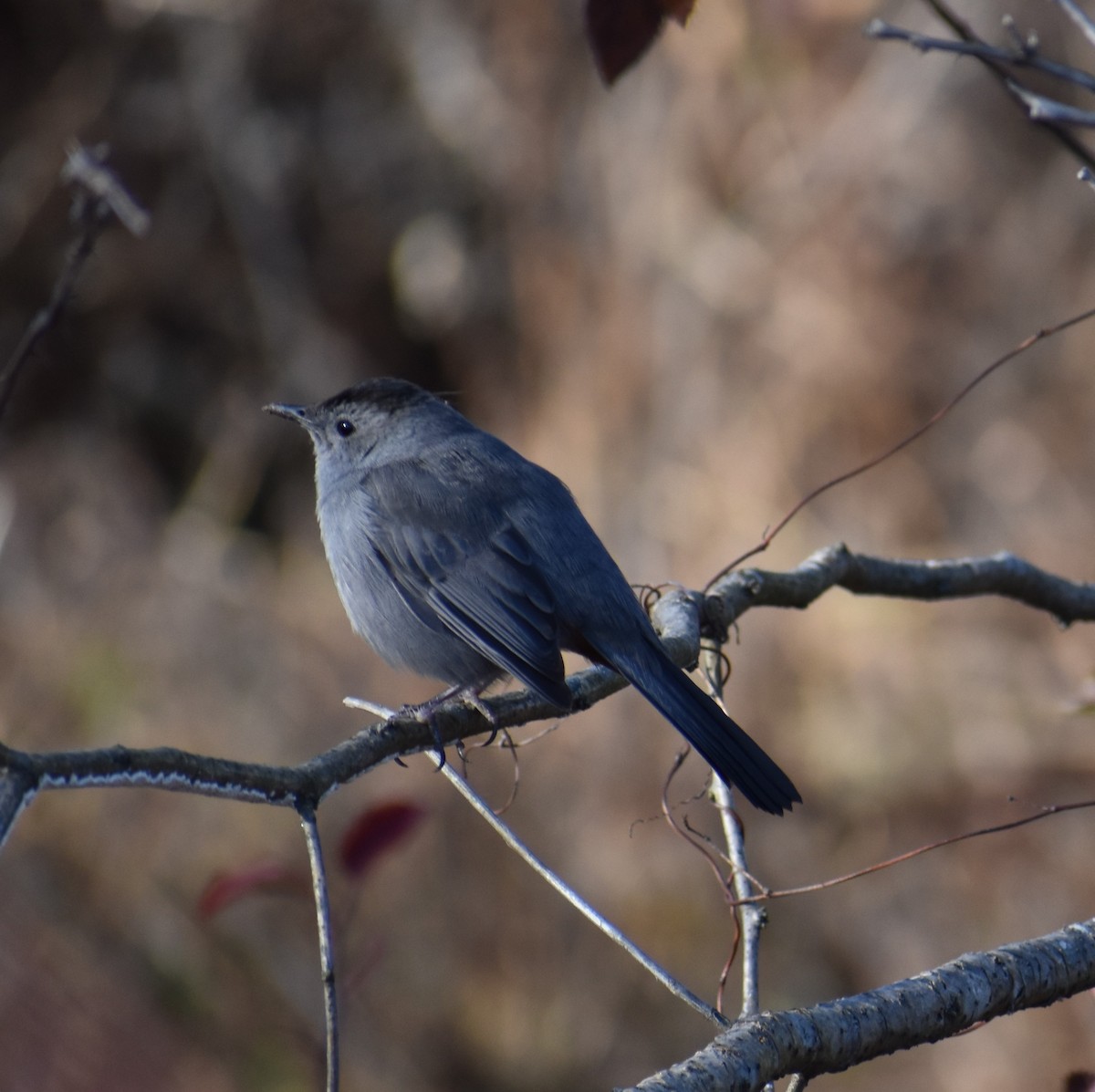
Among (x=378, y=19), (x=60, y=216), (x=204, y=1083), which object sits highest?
(x=378, y=19)

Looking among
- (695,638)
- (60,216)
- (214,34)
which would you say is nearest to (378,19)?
(214,34)

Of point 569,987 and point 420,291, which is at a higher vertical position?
point 420,291

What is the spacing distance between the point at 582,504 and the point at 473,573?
532 cm

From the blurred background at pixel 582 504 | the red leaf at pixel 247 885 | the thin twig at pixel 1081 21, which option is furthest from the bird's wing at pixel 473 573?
the blurred background at pixel 582 504

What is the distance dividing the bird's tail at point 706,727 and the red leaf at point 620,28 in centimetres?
154

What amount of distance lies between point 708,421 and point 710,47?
8.21 ft

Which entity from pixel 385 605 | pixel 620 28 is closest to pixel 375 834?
pixel 385 605

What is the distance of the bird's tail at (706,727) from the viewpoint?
3.14m

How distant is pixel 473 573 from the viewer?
3828 mm

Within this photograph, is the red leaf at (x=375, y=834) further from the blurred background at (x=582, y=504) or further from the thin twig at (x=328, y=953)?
the blurred background at (x=582, y=504)

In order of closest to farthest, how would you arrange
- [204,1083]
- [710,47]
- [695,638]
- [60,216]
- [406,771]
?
[695,638], [204,1083], [406,771], [710,47], [60,216]

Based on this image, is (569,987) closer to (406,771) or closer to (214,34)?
(406,771)

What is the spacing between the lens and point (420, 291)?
1074 centimetres

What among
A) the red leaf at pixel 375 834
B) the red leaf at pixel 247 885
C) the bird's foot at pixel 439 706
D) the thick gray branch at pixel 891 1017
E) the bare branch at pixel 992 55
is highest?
the bare branch at pixel 992 55
